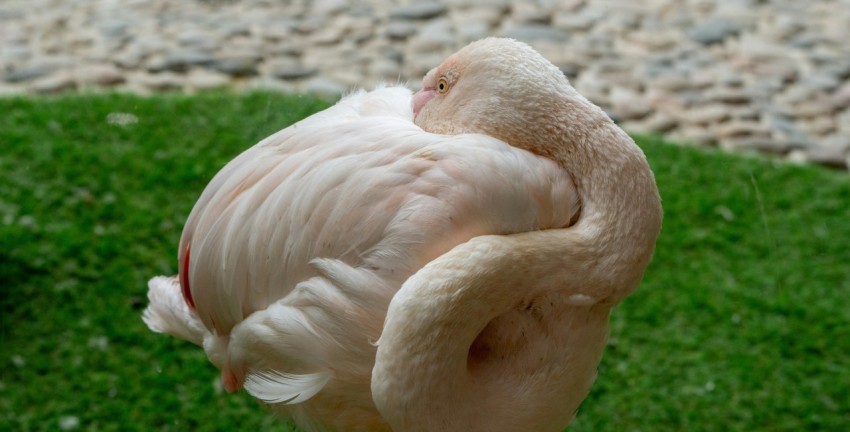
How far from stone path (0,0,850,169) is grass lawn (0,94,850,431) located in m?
0.30

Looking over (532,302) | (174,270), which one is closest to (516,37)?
(174,270)

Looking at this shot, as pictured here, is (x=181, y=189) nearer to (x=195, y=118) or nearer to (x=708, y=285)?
(x=195, y=118)

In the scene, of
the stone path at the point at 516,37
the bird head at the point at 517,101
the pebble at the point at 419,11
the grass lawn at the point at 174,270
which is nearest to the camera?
the bird head at the point at 517,101

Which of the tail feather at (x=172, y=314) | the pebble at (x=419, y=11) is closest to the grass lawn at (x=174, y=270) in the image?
the tail feather at (x=172, y=314)

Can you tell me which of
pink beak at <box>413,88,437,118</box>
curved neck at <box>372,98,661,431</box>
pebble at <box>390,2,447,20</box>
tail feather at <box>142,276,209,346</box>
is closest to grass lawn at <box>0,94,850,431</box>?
tail feather at <box>142,276,209,346</box>

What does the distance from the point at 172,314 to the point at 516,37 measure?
2.50 metres

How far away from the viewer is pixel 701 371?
2.71 meters

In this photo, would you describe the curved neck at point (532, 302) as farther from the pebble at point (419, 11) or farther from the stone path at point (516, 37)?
the pebble at point (419, 11)

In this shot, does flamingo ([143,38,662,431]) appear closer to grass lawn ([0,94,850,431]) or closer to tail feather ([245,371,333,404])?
tail feather ([245,371,333,404])

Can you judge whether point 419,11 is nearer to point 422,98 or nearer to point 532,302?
point 422,98

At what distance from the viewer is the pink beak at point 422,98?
1.67m

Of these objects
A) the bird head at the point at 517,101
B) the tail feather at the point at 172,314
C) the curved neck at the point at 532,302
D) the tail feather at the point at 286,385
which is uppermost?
the bird head at the point at 517,101

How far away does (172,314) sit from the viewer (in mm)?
2080

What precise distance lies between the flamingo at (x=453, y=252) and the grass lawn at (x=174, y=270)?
67cm
